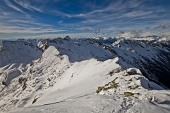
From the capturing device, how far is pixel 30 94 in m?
89.4

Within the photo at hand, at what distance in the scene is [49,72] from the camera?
374 ft

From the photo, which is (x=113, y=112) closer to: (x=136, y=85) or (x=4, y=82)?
(x=136, y=85)

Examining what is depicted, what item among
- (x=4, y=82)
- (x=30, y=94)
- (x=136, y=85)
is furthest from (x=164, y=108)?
(x=4, y=82)

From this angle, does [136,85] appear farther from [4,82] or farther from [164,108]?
[4,82]

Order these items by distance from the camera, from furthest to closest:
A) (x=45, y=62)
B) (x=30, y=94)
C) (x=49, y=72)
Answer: (x=45, y=62) < (x=49, y=72) < (x=30, y=94)

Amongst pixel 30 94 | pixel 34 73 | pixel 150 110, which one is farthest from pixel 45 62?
pixel 150 110

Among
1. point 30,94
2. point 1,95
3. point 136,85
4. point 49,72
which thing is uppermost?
point 136,85

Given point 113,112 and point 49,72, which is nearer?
point 113,112

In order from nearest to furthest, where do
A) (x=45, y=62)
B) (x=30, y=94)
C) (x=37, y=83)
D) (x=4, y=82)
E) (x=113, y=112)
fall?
(x=113, y=112), (x=30, y=94), (x=37, y=83), (x=45, y=62), (x=4, y=82)

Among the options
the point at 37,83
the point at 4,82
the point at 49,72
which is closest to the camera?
the point at 37,83

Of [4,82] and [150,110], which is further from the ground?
[150,110]

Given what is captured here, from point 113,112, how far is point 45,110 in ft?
26.5

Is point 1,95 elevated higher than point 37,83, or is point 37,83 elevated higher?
point 37,83

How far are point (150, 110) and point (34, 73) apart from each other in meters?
111
